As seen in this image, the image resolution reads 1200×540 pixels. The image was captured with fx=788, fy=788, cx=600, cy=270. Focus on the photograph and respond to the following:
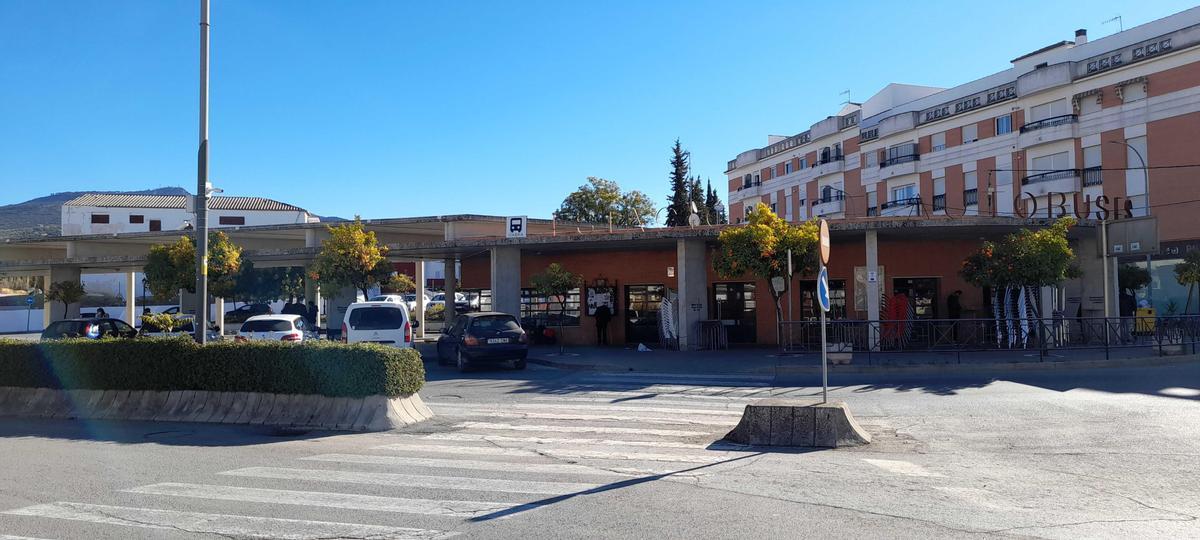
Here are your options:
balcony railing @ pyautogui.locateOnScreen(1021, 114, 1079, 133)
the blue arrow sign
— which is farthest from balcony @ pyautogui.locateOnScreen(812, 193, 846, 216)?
the blue arrow sign

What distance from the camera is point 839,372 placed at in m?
17.5

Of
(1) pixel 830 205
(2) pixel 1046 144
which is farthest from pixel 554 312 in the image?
(1) pixel 830 205

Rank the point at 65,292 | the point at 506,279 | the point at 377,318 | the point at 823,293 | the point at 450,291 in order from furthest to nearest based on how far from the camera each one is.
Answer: the point at 65,292 < the point at 450,291 < the point at 506,279 < the point at 377,318 < the point at 823,293

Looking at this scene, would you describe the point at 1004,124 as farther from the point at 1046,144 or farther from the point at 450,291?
the point at 450,291

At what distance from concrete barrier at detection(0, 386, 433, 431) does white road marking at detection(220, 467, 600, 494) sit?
8.64 ft

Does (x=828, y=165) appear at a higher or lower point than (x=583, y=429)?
higher

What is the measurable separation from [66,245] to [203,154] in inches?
1211

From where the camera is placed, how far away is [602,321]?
26.5m

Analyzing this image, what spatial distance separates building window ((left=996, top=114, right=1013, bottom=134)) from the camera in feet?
141

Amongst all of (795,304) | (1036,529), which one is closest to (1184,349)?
(795,304)

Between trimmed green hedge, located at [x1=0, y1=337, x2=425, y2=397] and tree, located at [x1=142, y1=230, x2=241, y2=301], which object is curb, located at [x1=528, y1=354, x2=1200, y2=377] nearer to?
trimmed green hedge, located at [x1=0, y1=337, x2=425, y2=397]

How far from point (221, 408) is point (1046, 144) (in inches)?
1659

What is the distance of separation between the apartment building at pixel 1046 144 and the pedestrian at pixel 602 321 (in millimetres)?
18308

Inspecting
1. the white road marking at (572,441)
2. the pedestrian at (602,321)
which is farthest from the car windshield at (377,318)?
the white road marking at (572,441)
